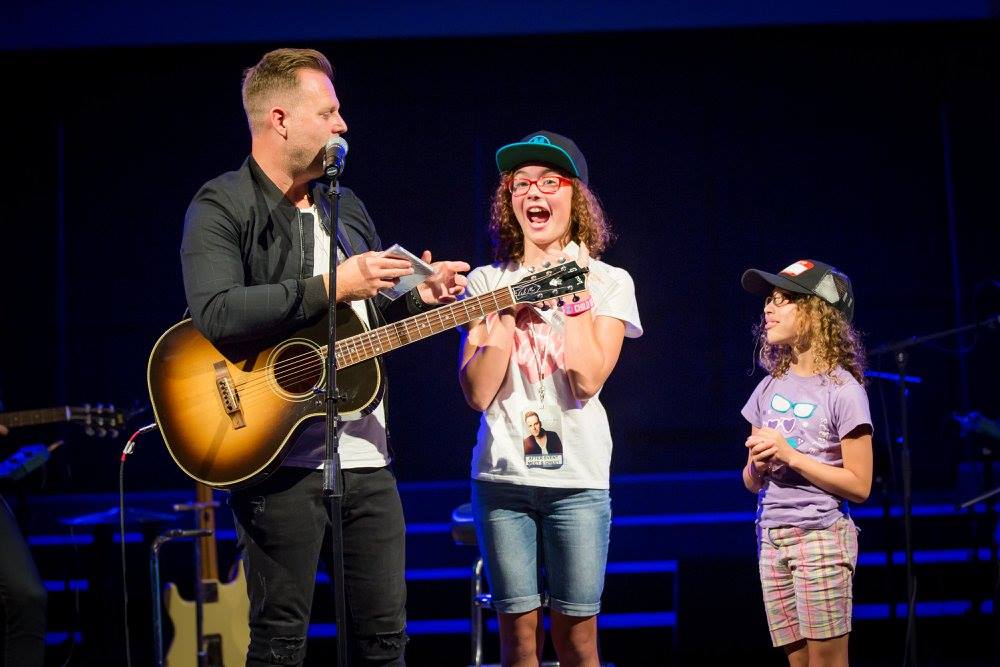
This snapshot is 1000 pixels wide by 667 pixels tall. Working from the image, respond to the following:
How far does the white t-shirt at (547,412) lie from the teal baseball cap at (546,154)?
29cm

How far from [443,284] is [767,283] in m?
1.52

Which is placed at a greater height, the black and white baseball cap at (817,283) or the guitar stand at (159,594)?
the black and white baseball cap at (817,283)

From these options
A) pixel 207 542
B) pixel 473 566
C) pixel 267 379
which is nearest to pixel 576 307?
pixel 267 379

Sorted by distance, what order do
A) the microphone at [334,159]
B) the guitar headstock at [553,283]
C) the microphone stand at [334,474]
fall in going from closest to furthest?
the microphone stand at [334,474], the microphone at [334,159], the guitar headstock at [553,283]

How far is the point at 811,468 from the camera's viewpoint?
3207 mm

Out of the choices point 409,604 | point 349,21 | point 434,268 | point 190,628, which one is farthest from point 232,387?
point 349,21

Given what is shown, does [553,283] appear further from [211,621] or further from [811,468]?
[211,621]

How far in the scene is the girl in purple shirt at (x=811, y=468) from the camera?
3215 mm

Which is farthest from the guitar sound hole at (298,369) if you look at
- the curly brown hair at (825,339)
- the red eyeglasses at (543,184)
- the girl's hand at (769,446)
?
the curly brown hair at (825,339)

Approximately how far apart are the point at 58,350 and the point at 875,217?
5.93 m

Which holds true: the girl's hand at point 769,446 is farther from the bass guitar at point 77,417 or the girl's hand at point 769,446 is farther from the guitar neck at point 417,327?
the bass guitar at point 77,417

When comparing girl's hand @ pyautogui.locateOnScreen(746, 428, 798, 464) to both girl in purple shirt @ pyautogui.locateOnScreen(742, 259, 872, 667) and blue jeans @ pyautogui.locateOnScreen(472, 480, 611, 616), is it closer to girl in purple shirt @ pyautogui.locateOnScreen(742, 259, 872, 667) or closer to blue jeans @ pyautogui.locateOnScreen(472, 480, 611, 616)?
girl in purple shirt @ pyautogui.locateOnScreen(742, 259, 872, 667)

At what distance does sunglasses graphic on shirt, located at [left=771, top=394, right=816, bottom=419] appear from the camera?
132 inches

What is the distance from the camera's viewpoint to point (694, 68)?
6.77 meters
